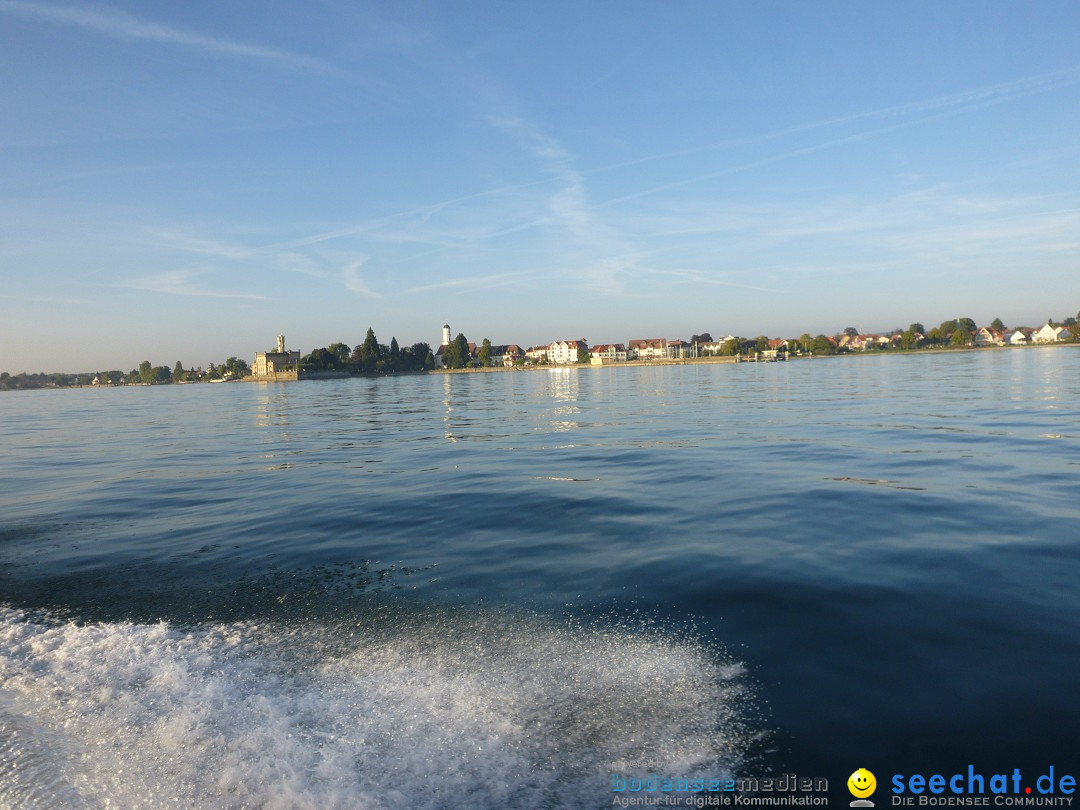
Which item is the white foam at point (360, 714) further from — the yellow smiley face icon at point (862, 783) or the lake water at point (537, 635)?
the yellow smiley face icon at point (862, 783)

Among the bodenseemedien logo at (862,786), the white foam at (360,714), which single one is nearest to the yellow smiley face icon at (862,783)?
the bodenseemedien logo at (862,786)

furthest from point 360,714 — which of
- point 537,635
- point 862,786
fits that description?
point 862,786

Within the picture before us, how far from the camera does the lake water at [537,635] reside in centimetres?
493

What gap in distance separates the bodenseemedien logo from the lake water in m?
0.07

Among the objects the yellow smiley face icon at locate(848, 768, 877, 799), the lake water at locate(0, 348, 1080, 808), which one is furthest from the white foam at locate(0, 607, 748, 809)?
the yellow smiley face icon at locate(848, 768, 877, 799)

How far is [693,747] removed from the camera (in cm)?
505

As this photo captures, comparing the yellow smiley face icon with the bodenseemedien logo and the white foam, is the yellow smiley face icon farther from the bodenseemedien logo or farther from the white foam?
the white foam

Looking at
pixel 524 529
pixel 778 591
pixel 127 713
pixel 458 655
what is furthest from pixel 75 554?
pixel 778 591

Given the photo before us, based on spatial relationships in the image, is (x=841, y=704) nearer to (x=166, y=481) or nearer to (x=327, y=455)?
(x=166, y=481)

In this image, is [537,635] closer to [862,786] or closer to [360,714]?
[360,714]

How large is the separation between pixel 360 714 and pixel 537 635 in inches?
88.7

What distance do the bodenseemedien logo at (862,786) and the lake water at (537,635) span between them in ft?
0.24

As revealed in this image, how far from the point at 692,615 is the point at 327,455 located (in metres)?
19.5

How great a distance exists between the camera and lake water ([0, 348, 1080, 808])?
4.93 meters
